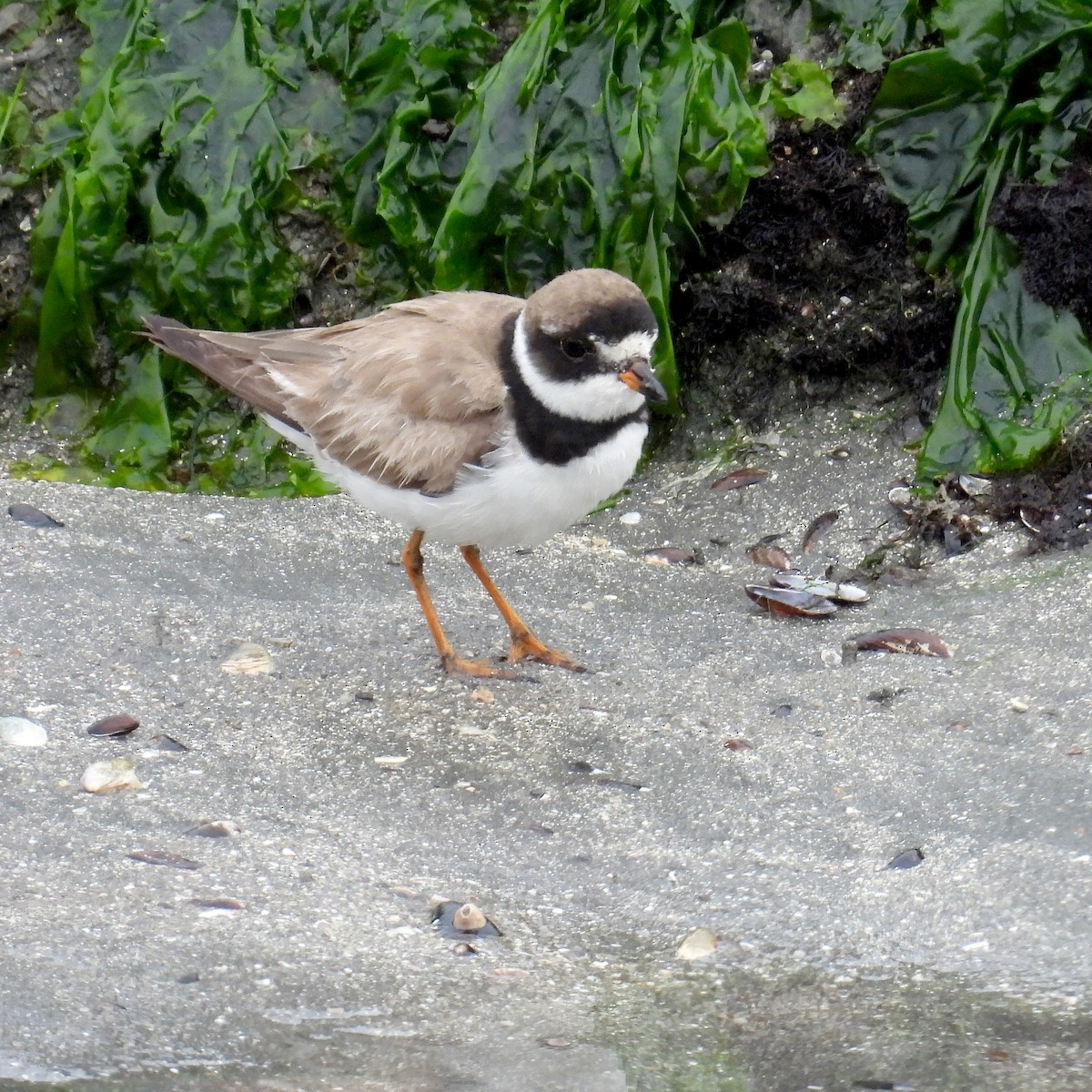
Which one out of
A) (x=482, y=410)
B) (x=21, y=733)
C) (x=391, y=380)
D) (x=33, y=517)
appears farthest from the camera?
(x=33, y=517)

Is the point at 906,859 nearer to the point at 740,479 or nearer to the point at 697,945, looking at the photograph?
the point at 697,945

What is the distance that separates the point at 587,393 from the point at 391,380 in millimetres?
717

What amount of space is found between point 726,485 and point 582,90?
1752 mm

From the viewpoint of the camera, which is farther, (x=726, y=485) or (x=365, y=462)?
(x=726, y=485)

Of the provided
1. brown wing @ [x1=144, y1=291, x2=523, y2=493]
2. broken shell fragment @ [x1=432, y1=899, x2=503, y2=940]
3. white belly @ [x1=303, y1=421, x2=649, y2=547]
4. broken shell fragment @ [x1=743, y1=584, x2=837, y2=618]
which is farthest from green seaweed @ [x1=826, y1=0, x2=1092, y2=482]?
broken shell fragment @ [x1=432, y1=899, x2=503, y2=940]

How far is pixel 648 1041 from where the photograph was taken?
258 cm

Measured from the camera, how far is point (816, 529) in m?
5.34

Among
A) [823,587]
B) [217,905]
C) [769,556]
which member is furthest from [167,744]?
[769,556]

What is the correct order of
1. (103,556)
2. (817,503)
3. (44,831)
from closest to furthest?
(44,831) → (103,556) → (817,503)

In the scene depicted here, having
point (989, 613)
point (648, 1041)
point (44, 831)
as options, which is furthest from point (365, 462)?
point (648, 1041)

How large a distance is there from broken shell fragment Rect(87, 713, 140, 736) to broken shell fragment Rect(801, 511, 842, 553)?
2.57m

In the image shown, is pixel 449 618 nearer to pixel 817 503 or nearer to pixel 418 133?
pixel 817 503

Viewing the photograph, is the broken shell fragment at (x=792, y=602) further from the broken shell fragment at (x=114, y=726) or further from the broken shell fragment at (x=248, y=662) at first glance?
the broken shell fragment at (x=114, y=726)

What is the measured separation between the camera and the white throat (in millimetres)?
4105
